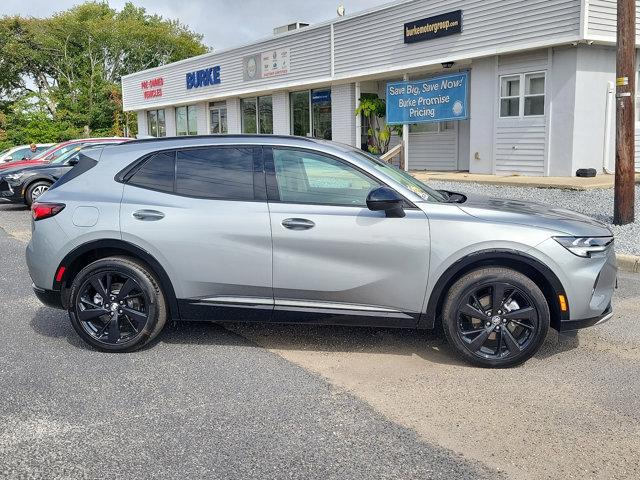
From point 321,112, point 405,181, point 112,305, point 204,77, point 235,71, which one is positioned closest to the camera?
point 112,305

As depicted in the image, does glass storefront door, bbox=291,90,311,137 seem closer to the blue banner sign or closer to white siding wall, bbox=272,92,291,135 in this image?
white siding wall, bbox=272,92,291,135

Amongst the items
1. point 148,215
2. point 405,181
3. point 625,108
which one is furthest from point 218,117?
point 405,181

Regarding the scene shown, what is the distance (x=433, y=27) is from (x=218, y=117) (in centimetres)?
1397

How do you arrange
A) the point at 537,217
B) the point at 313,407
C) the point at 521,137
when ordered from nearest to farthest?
the point at 313,407 → the point at 537,217 → the point at 521,137

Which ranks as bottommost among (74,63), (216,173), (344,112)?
(216,173)

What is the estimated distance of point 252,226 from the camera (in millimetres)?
4758

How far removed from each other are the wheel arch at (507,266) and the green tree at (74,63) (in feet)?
147

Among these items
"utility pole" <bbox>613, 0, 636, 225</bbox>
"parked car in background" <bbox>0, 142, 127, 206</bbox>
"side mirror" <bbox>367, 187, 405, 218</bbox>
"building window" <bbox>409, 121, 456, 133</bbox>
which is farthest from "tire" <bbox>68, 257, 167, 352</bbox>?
"building window" <bbox>409, 121, 456, 133</bbox>

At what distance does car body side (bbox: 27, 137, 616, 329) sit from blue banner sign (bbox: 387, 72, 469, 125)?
12.7m

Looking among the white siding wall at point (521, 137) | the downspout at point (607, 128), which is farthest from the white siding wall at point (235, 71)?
the downspout at point (607, 128)

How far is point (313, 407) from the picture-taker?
400cm

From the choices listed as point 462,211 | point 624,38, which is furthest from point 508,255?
point 624,38

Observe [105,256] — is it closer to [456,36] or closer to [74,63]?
[456,36]

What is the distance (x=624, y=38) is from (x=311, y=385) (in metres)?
7.67
